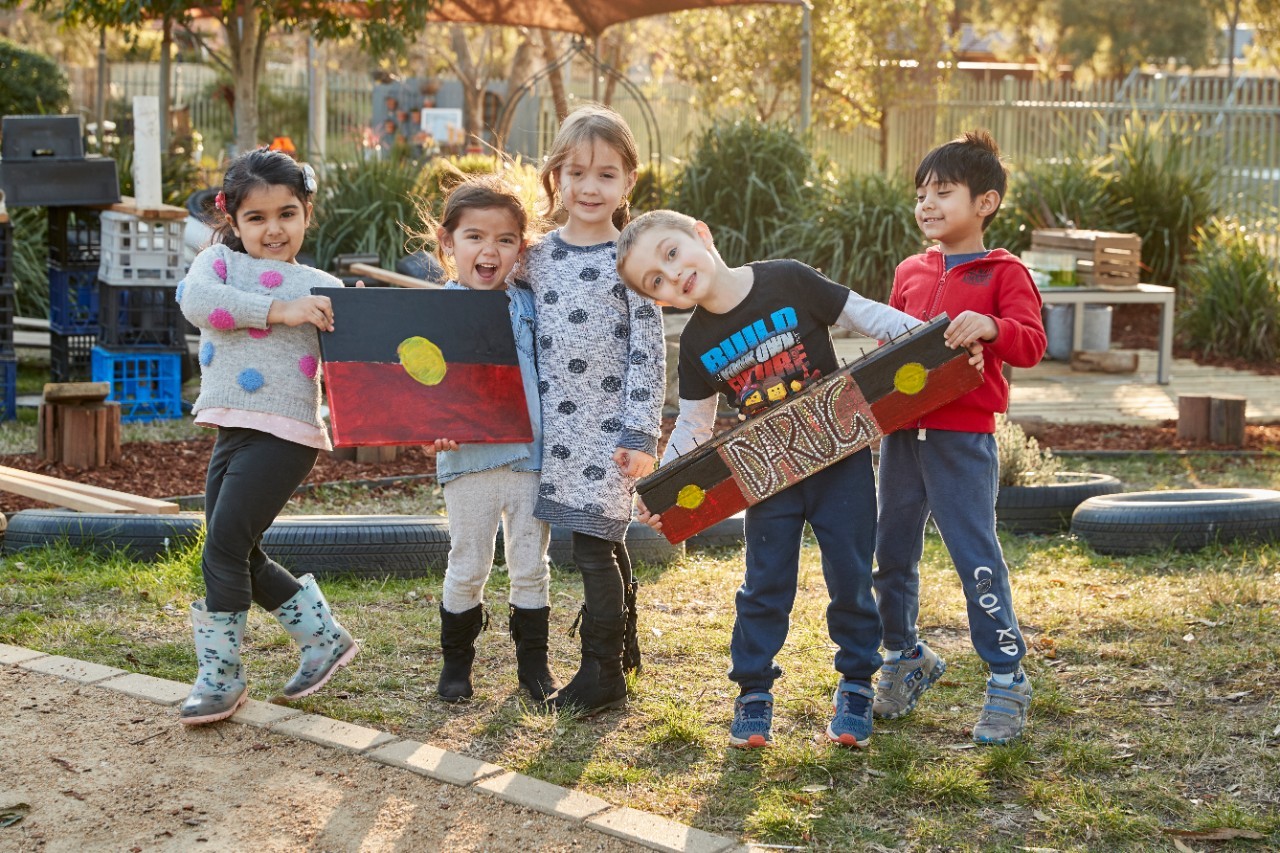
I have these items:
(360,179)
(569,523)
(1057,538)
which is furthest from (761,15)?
(569,523)

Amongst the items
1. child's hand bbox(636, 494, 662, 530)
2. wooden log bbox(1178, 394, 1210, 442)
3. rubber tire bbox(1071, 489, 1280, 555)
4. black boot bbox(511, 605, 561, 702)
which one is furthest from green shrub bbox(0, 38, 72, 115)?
child's hand bbox(636, 494, 662, 530)

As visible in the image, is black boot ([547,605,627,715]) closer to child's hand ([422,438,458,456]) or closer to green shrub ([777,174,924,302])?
child's hand ([422,438,458,456])

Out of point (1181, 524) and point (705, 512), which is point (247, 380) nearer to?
point (705, 512)

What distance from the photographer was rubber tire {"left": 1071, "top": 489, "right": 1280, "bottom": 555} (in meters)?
6.07

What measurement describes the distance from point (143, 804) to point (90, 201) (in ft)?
21.5

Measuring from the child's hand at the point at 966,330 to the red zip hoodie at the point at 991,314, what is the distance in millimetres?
67

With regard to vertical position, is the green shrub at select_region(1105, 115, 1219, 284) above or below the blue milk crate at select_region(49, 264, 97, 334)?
above

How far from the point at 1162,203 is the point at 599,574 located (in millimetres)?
11580

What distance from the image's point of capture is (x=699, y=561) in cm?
609

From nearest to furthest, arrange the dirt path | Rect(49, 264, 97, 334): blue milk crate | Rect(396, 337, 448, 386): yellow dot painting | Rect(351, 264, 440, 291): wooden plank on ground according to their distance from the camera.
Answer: the dirt path
Rect(396, 337, 448, 386): yellow dot painting
Rect(49, 264, 97, 334): blue milk crate
Rect(351, 264, 440, 291): wooden plank on ground

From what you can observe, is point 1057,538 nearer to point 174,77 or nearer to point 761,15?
point 761,15

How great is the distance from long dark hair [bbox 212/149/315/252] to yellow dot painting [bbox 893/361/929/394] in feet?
5.53

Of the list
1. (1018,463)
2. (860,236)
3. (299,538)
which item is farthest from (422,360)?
(860,236)

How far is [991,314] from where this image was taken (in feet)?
12.7
